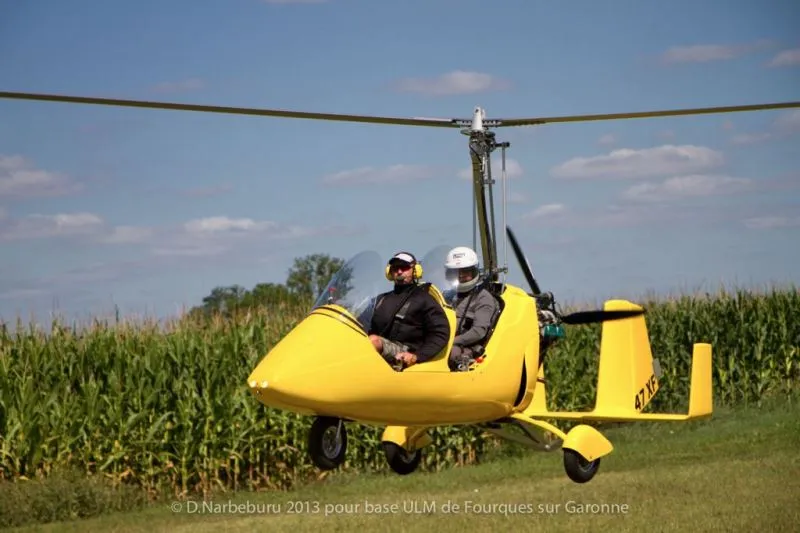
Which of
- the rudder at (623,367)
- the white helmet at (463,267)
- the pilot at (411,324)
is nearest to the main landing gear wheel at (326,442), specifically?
the pilot at (411,324)

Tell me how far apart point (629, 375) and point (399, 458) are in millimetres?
2507

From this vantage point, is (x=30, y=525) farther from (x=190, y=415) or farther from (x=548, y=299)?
(x=548, y=299)

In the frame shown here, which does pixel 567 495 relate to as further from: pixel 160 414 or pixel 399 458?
pixel 399 458

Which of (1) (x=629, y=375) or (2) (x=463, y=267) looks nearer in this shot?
(2) (x=463, y=267)

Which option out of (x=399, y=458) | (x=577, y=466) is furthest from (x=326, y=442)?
(x=577, y=466)

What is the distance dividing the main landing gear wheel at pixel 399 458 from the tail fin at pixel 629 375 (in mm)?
1345

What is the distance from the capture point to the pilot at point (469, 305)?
9.58 m

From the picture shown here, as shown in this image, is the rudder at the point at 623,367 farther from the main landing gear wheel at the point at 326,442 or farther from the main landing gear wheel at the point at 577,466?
the main landing gear wheel at the point at 326,442

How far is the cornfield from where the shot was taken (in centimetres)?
1761

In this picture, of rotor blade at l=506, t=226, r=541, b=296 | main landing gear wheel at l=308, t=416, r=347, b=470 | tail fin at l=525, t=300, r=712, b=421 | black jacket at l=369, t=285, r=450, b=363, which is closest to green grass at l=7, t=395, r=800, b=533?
tail fin at l=525, t=300, r=712, b=421

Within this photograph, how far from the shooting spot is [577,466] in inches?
411

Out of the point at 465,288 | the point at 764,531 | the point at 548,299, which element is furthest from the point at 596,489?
the point at 465,288

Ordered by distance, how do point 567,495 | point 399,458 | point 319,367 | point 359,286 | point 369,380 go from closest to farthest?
point 319,367
point 369,380
point 359,286
point 399,458
point 567,495

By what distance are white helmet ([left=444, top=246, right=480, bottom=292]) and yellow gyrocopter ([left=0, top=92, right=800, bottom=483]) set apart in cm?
10
